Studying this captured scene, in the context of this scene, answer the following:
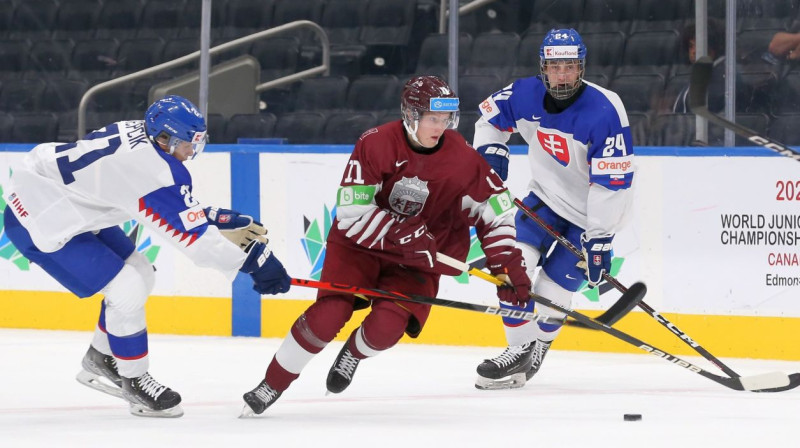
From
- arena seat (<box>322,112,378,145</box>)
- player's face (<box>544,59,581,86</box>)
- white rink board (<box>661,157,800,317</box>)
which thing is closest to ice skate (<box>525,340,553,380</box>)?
white rink board (<box>661,157,800,317</box>)

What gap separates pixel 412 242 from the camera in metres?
4.25

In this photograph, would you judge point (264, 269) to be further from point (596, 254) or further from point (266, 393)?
point (596, 254)

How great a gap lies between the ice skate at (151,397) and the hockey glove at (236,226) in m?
0.50

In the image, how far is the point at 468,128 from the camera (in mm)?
6602

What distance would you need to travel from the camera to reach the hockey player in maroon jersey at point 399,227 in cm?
425

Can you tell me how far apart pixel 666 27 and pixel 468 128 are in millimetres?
1060

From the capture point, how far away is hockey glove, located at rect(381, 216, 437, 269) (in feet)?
13.9

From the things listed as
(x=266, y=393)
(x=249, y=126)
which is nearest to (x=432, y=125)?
(x=266, y=393)

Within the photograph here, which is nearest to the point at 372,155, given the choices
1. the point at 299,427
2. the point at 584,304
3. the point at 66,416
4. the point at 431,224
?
the point at 431,224

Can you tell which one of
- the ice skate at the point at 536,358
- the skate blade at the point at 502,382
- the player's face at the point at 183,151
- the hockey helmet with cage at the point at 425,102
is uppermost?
the hockey helmet with cage at the point at 425,102

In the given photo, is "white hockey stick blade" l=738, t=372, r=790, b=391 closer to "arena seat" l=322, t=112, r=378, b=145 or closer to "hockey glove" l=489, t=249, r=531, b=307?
"hockey glove" l=489, t=249, r=531, b=307

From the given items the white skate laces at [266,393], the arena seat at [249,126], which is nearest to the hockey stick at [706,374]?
the white skate laces at [266,393]

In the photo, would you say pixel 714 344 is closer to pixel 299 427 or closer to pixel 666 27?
pixel 666 27

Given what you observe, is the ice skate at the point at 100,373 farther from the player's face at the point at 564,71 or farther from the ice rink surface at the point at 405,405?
the player's face at the point at 564,71
